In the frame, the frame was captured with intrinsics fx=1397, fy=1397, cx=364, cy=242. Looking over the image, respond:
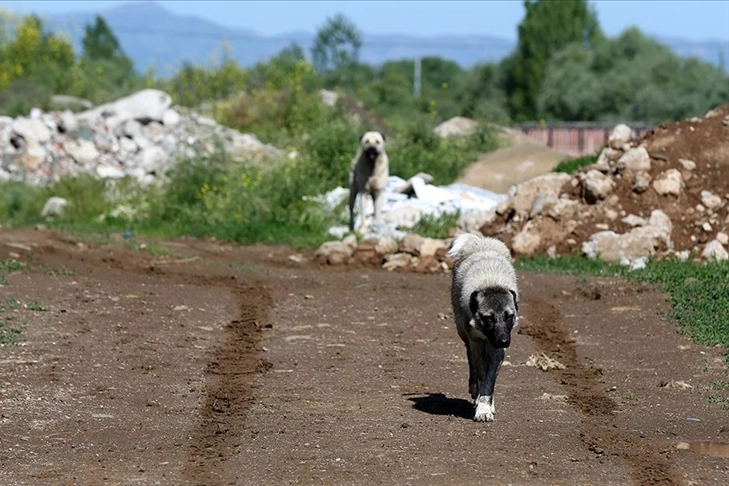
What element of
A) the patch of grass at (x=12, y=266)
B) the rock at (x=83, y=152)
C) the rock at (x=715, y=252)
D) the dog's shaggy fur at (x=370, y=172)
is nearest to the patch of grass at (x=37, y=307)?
the patch of grass at (x=12, y=266)

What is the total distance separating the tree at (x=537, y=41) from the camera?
278 ft

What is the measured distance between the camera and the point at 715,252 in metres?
18.2

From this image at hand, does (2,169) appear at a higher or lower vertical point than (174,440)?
lower

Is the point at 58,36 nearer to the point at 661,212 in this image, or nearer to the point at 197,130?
the point at 197,130

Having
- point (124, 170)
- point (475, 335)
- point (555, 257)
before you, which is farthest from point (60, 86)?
point (475, 335)

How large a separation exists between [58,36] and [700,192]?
54549 mm

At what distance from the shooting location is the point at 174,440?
27.9ft

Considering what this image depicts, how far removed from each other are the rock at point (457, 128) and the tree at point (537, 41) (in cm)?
4769

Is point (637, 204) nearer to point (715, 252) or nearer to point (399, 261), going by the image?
point (715, 252)

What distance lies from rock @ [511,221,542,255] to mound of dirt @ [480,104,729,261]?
14 mm

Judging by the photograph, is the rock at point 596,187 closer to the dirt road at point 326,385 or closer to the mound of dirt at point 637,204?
the mound of dirt at point 637,204

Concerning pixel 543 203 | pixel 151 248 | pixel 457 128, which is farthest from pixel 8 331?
pixel 457 128

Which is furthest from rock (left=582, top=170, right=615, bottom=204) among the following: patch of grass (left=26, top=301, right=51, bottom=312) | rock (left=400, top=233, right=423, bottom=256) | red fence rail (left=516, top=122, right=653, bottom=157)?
red fence rail (left=516, top=122, right=653, bottom=157)

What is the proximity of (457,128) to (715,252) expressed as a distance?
17.1m
